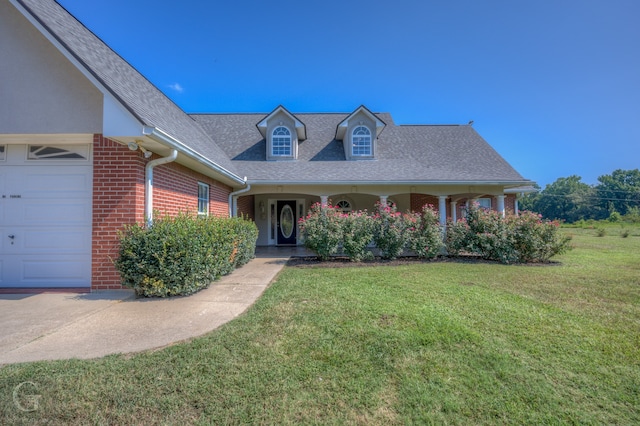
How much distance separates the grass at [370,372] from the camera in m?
2.29

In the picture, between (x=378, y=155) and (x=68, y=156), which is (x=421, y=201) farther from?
(x=68, y=156)

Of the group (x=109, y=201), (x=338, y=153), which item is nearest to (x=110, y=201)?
(x=109, y=201)

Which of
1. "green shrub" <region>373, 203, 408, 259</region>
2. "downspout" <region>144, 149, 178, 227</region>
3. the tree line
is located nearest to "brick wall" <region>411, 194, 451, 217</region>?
"green shrub" <region>373, 203, 408, 259</region>

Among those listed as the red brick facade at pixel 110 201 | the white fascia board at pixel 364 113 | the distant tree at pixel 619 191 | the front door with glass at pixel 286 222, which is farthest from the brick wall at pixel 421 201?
the distant tree at pixel 619 191

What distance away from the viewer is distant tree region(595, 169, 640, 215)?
56950 millimetres

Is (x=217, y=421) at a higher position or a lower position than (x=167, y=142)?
lower

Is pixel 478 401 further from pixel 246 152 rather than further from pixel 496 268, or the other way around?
pixel 246 152

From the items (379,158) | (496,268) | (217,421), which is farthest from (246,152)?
(217,421)

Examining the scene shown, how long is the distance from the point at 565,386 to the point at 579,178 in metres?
101

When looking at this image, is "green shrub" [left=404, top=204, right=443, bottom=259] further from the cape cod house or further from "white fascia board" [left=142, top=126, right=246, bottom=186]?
the cape cod house

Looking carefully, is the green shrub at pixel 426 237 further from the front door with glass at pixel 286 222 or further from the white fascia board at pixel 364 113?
the front door with glass at pixel 286 222

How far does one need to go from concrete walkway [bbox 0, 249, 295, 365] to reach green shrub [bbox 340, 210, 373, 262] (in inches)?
157

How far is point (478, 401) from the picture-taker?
247 centimetres

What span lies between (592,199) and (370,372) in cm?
8182
